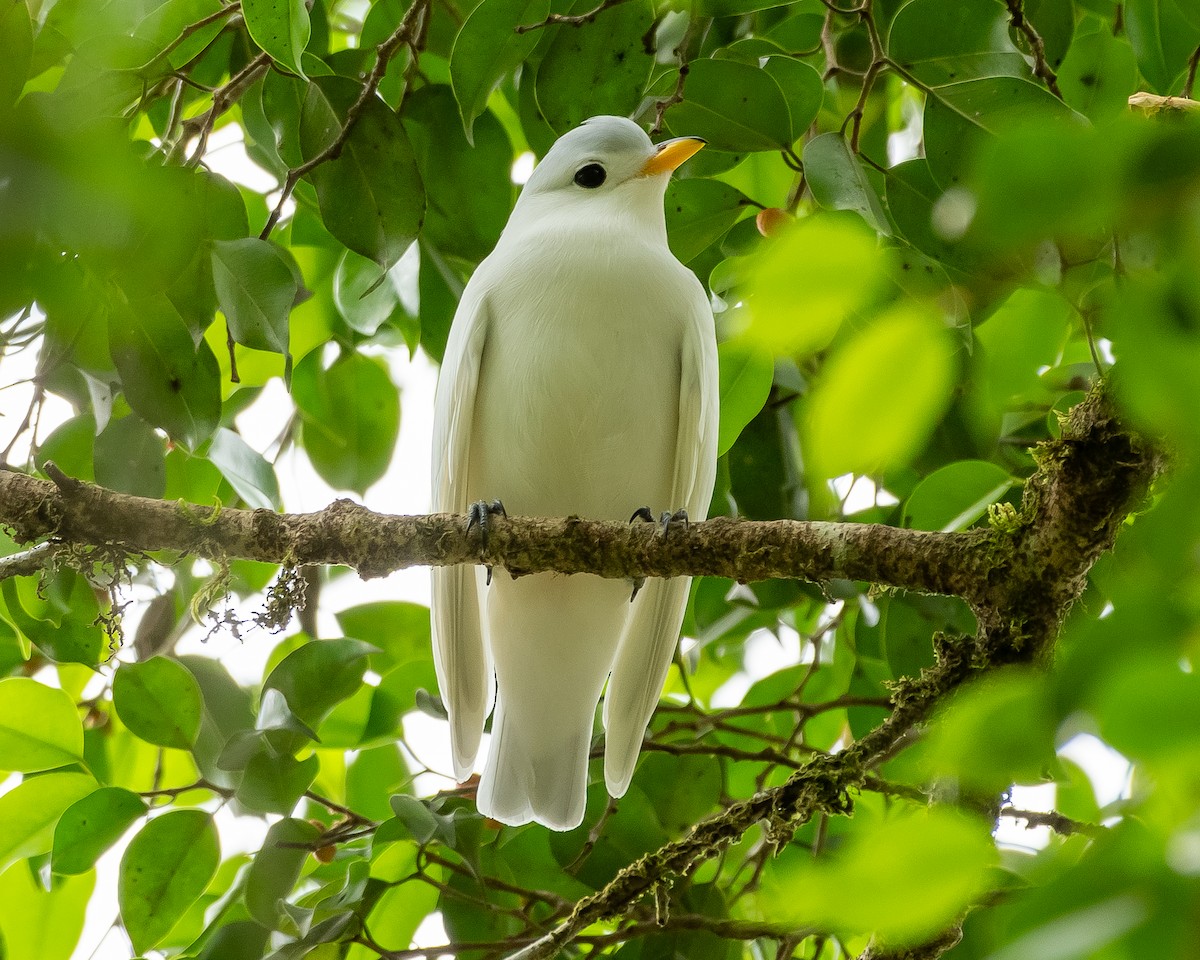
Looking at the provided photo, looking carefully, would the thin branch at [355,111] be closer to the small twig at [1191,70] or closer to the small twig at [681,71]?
the small twig at [681,71]

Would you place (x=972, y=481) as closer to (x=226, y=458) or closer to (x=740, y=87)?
(x=740, y=87)

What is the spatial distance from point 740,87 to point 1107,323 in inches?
76.4

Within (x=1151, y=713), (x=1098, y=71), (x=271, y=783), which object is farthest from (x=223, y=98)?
(x=1151, y=713)

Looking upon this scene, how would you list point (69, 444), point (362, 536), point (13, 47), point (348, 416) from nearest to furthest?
1. point (13, 47)
2. point (362, 536)
3. point (69, 444)
4. point (348, 416)

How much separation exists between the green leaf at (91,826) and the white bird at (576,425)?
81 cm

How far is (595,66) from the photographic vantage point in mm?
2578

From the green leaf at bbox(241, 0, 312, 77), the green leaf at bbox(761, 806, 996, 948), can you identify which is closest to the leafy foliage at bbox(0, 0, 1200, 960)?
the green leaf at bbox(241, 0, 312, 77)

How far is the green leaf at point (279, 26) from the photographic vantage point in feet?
6.47

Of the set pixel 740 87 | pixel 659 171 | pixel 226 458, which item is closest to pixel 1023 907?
pixel 740 87

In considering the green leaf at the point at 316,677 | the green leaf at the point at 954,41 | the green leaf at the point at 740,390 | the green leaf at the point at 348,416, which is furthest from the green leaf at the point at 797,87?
the green leaf at the point at 316,677

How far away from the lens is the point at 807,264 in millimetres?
573

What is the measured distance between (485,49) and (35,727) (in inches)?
72.7

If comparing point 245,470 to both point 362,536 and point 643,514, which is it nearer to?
point 362,536

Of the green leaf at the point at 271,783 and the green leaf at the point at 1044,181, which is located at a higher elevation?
the green leaf at the point at 271,783
